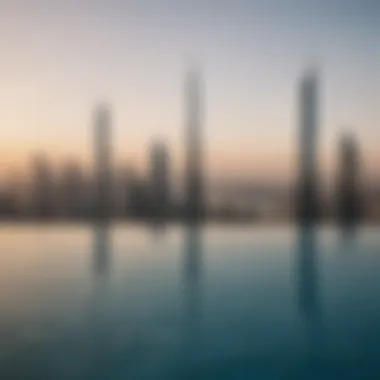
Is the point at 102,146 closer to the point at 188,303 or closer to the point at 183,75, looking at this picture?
the point at 183,75

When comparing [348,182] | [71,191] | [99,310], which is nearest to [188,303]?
[99,310]

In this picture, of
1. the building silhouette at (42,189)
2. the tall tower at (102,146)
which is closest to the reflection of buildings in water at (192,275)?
the tall tower at (102,146)

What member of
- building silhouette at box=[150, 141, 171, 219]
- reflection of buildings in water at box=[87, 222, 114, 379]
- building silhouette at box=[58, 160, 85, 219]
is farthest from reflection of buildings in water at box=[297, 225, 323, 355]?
building silhouette at box=[58, 160, 85, 219]

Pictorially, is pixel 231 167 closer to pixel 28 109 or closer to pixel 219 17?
pixel 219 17

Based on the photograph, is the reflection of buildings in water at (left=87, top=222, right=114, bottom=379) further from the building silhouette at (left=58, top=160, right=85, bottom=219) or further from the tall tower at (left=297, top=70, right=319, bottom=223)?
the tall tower at (left=297, top=70, right=319, bottom=223)

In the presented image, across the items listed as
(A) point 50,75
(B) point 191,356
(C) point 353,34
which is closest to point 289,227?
(B) point 191,356

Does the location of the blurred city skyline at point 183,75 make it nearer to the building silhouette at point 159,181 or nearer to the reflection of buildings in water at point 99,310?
the building silhouette at point 159,181
